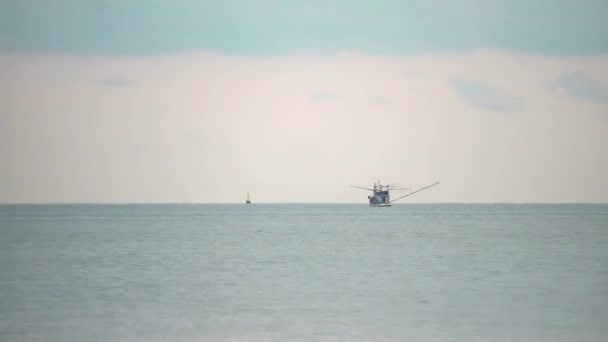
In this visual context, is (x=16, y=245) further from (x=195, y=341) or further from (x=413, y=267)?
(x=195, y=341)

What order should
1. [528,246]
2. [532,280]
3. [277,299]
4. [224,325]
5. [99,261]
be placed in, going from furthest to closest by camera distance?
[528,246] → [99,261] → [532,280] → [277,299] → [224,325]

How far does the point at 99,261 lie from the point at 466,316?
120ft

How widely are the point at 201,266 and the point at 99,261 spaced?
8.96 m

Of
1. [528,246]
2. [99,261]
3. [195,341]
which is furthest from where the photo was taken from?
[528,246]

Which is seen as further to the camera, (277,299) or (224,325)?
(277,299)

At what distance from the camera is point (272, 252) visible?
8094cm

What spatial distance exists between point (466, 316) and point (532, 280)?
16.3m

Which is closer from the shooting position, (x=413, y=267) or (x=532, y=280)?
(x=532, y=280)

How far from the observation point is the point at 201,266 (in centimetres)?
6644

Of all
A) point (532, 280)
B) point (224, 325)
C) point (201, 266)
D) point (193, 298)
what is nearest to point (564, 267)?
point (532, 280)

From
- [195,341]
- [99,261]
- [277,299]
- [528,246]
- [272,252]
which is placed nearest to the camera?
[195,341]

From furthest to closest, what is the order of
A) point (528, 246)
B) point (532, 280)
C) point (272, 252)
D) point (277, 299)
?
point (528, 246), point (272, 252), point (532, 280), point (277, 299)

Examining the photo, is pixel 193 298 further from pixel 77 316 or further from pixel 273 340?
pixel 273 340

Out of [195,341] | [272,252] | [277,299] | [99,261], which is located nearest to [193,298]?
[277,299]
